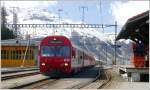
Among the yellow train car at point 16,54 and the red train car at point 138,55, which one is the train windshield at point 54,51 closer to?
the red train car at point 138,55

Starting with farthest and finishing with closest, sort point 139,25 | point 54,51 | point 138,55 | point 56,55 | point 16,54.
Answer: point 16,54 → point 138,55 → point 54,51 → point 56,55 → point 139,25

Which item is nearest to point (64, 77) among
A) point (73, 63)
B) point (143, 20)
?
point (73, 63)

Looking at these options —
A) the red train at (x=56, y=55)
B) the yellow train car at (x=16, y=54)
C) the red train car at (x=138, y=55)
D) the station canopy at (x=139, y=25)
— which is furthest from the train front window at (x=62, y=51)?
the yellow train car at (x=16, y=54)

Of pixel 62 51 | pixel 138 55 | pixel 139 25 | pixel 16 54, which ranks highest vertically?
pixel 139 25

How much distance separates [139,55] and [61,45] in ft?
16.6

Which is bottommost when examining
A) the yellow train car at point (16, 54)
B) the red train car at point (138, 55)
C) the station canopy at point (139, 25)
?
the yellow train car at point (16, 54)

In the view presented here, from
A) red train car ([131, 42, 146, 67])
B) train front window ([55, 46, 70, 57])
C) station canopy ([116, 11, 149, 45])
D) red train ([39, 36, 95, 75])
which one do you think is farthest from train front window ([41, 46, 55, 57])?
red train car ([131, 42, 146, 67])

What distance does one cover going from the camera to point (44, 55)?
31031 millimetres

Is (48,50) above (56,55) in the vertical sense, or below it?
above

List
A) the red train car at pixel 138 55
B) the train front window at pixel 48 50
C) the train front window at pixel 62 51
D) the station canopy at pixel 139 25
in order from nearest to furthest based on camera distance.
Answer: the station canopy at pixel 139 25 → the train front window at pixel 62 51 → the train front window at pixel 48 50 → the red train car at pixel 138 55

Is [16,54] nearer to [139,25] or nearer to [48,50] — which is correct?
[48,50]

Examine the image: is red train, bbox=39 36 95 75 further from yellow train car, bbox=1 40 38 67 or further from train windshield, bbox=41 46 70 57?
yellow train car, bbox=1 40 38 67

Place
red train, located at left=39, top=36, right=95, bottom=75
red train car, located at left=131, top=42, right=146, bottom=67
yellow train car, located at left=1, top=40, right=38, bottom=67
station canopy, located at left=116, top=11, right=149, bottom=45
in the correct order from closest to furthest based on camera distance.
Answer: station canopy, located at left=116, top=11, right=149, bottom=45 < red train, located at left=39, top=36, right=95, bottom=75 < red train car, located at left=131, top=42, right=146, bottom=67 < yellow train car, located at left=1, top=40, right=38, bottom=67

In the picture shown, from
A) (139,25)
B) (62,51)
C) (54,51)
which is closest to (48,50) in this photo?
(54,51)
